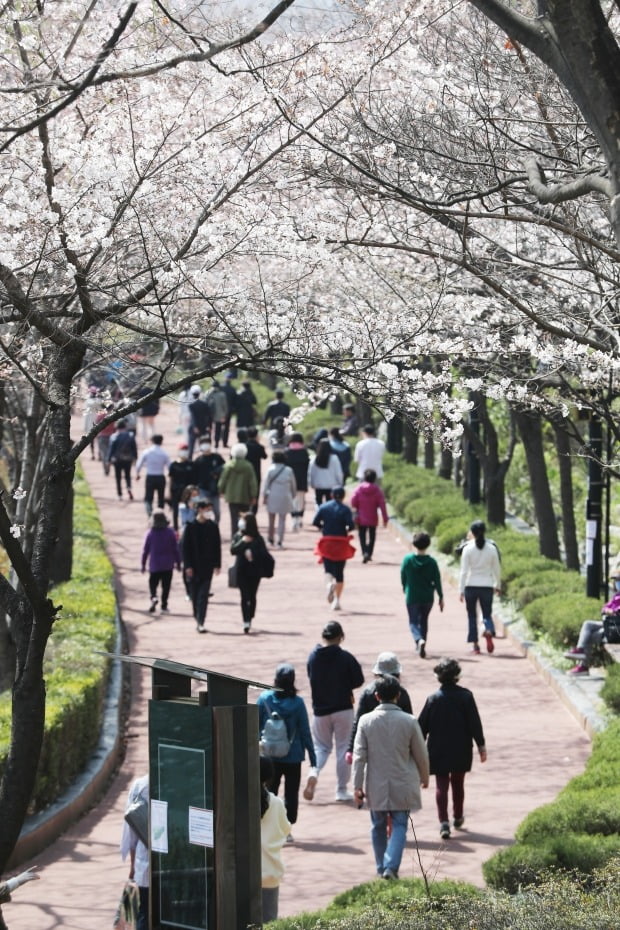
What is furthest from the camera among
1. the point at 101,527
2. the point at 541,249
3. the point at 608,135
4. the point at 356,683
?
the point at 101,527

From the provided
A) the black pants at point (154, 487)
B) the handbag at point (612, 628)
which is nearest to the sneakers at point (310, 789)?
the handbag at point (612, 628)

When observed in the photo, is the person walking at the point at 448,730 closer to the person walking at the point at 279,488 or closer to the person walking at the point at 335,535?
the person walking at the point at 335,535

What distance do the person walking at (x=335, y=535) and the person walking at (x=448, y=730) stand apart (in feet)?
24.7

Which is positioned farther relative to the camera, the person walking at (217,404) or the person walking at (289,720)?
the person walking at (217,404)

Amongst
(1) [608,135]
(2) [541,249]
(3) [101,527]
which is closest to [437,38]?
(2) [541,249]

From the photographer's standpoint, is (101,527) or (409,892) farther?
(101,527)

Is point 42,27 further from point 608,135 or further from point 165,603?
point 165,603

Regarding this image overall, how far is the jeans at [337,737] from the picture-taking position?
11.3m

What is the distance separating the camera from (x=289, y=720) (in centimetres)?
1021

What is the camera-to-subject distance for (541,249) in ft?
40.9

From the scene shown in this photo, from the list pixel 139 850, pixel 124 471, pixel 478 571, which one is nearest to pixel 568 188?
pixel 139 850

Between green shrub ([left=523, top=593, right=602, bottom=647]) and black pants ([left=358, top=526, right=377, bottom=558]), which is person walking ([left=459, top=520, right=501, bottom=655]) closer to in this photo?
green shrub ([left=523, top=593, right=602, bottom=647])

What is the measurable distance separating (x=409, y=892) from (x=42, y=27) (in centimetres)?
549

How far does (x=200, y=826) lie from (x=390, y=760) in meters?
3.04
